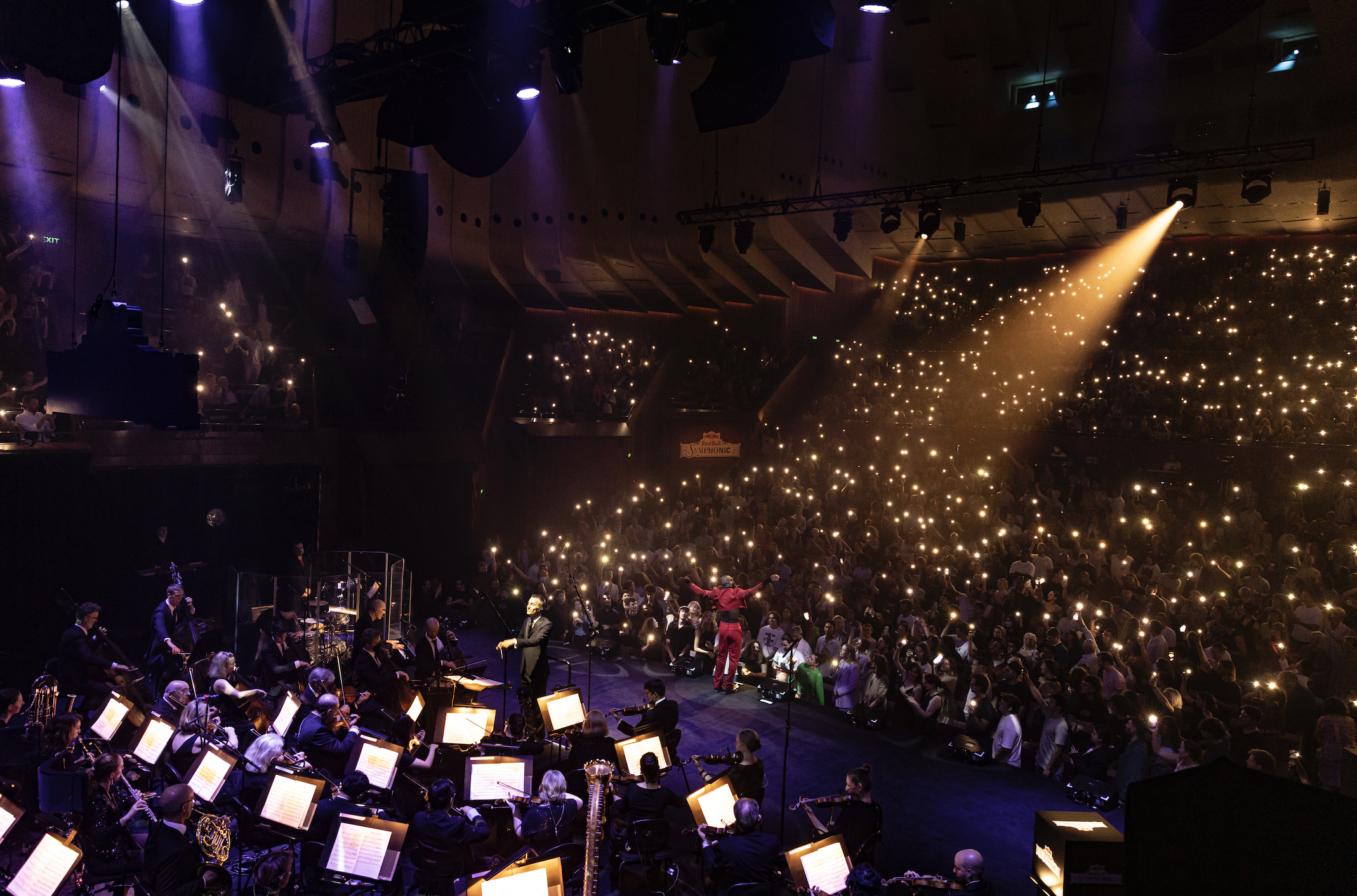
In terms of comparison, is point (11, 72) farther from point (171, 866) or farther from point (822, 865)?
point (822, 865)

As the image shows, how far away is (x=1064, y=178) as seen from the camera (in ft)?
51.2

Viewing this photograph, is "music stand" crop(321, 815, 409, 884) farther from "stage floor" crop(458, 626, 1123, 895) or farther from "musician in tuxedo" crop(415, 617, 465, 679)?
"musician in tuxedo" crop(415, 617, 465, 679)

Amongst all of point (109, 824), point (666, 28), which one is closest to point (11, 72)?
point (666, 28)

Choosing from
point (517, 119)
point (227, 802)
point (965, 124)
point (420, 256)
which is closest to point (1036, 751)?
point (227, 802)

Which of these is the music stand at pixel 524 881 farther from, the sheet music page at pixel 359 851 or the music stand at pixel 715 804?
the music stand at pixel 715 804

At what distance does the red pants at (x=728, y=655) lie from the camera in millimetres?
10297

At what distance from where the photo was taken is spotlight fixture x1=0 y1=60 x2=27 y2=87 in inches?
240

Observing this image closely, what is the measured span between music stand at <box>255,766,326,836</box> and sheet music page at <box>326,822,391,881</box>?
47 centimetres

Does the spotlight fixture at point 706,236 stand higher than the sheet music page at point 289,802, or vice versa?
the spotlight fixture at point 706,236

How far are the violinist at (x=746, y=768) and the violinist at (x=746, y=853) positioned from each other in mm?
1095

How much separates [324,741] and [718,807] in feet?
10.3

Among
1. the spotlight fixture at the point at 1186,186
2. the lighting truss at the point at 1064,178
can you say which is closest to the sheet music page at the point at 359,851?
the lighting truss at the point at 1064,178

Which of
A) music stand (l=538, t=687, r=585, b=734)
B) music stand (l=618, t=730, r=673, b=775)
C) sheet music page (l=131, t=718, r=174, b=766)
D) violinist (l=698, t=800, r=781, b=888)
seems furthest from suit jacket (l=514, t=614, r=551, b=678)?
violinist (l=698, t=800, r=781, b=888)

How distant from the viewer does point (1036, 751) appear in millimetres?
8094
